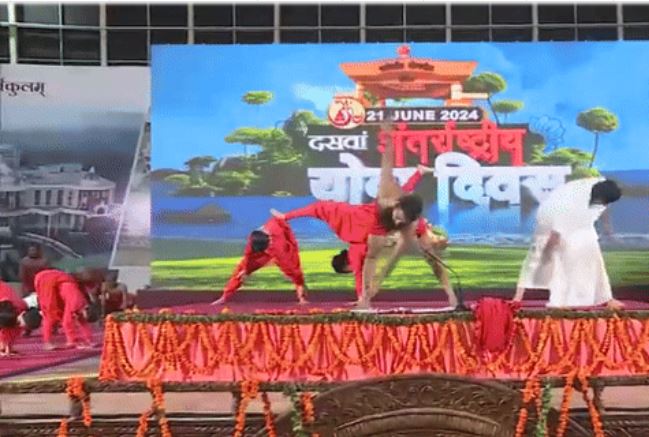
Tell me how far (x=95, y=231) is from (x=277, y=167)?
72.7 inches

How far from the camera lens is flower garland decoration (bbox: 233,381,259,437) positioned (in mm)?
1573

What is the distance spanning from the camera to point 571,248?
8.40 meters

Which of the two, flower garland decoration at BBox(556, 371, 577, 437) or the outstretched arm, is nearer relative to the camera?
flower garland decoration at BBox(556, 371, 577, 437)

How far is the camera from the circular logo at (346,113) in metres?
8.64

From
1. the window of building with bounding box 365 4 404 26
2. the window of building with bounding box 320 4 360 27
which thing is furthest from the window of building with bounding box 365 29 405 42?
the window of building with bounding box 320 4 360 27

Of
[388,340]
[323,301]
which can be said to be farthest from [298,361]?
[323,301]

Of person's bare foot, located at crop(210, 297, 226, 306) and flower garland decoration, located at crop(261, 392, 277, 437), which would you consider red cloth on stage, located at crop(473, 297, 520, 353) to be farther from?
person's bare foot, located at crop(210, 297, 226, 306)

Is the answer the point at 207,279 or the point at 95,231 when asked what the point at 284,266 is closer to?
the point at 207,279

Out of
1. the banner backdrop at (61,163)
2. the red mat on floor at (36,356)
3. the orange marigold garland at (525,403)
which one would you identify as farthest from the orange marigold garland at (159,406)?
the banner backdrop at (61,163)

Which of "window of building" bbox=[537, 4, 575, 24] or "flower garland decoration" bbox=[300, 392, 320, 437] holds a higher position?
"window of building" bbox=[537, 4, 575, 24]

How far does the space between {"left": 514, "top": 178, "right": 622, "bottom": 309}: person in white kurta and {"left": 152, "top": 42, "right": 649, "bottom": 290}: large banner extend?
0.36 ft

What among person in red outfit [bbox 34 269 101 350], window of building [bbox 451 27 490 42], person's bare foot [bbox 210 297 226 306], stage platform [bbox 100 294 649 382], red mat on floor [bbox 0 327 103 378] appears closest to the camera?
stage platform [bbox 100 294 649 382]

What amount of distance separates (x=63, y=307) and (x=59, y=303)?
0.19 feet

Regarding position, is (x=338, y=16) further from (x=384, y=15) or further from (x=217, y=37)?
(x=217, y=37)
